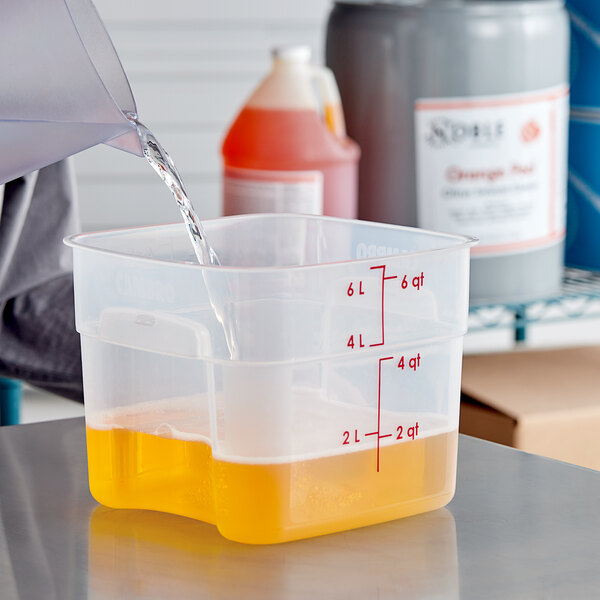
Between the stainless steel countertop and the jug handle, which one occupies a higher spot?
the jug handle

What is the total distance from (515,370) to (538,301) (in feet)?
0.29

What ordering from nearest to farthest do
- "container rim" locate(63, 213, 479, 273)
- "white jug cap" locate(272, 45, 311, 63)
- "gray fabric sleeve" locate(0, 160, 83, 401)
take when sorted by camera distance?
"container rim" locate(63, 213, 479, 273)
"gray fabric sleeve" locate(0, 160, 83, 401)
"white jug cap" locate(272, 45, 311, 63)

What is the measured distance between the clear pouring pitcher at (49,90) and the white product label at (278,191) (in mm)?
590

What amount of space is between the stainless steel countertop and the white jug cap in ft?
2.11

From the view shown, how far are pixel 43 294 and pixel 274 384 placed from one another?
0.61m

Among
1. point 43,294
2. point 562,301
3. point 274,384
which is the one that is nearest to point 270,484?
point 274,384

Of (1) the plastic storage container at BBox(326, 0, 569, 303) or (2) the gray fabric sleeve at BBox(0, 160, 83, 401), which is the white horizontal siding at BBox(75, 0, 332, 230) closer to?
(1) the plastic storage container at BBox(326, 0, 569, 303)

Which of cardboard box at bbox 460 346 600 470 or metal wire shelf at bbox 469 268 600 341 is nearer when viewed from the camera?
cardboard box at bbox 460 346 600 470

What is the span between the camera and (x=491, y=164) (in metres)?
1.26

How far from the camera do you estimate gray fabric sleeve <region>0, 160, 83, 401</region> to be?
109 cm

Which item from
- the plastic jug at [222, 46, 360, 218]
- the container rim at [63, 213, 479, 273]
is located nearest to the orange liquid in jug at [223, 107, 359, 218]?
the plastic jug at [222, 46, 360, 218]

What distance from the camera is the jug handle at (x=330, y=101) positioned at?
1229 millimetres

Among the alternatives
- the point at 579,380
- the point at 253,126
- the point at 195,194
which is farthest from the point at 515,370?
the point at 195,194

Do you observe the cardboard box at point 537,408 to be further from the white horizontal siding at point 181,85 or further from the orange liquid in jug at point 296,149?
the white horizontal siding at point 181,85
